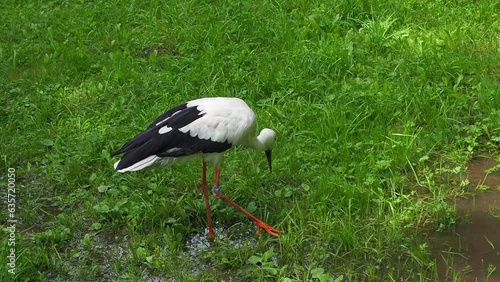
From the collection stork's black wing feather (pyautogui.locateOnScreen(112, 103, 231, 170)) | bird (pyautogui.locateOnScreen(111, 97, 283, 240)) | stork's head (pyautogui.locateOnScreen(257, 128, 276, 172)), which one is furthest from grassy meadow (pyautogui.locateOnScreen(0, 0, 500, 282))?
stork's black wing feather (pyautogui.locateOnScreen(112, 103, 231, 170))

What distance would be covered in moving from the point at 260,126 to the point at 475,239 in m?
1.88

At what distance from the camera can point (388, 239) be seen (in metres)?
4.62

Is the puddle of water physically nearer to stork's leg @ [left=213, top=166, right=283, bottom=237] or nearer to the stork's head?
stork's leg @ [left=213, top=166, right=283, bottom=237]

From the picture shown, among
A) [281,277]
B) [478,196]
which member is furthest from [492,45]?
[281,277]

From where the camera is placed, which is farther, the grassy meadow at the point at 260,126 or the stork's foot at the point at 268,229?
the stork's foot at the point at 268,229

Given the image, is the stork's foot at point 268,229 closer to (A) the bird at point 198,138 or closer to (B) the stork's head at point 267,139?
(A) the bird at point 198,138

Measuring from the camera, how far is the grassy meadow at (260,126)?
464 cm

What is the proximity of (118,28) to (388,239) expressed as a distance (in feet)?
12.2

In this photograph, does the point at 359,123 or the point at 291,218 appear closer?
the point at 291,218

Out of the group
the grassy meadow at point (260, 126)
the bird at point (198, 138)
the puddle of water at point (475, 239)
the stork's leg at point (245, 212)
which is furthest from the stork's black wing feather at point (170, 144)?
the puddle of water at point (475, 239)

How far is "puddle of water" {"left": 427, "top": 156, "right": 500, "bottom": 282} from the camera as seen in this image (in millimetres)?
4383

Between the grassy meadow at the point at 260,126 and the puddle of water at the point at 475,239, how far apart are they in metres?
0.08

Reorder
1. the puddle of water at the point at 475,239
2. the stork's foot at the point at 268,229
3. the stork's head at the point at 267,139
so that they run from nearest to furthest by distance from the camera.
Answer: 1. the puddle of water at the point at 475,239
2. the stork's foot at the point at 268,229
3. the stork's head at the point at 267,139

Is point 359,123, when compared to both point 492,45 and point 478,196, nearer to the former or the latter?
point 478,196
